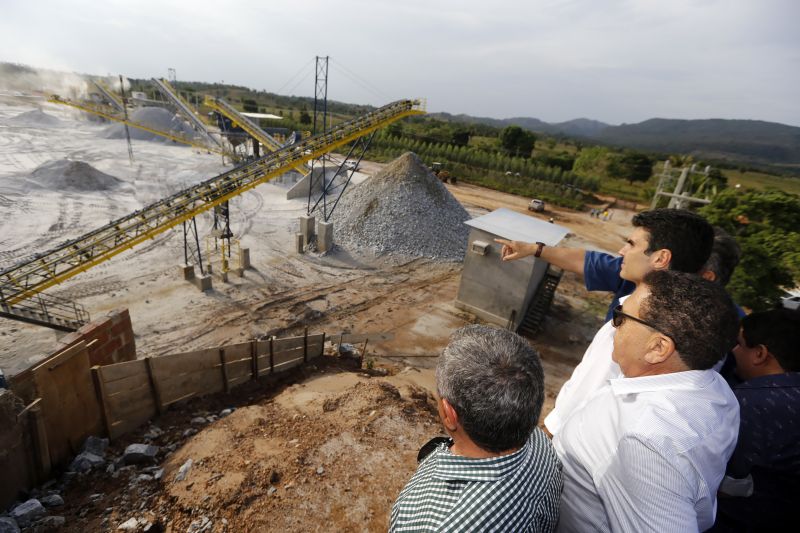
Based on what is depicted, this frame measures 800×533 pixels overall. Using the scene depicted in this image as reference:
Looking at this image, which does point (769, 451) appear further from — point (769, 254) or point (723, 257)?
point (769, 254)

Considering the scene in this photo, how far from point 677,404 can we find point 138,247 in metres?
19.7

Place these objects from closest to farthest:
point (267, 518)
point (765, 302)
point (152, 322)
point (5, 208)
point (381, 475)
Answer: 1. point (267, 518)
2. point (381, 475)
3. point (765, 302)
4. point (152, 322)
5. point (5, 208)

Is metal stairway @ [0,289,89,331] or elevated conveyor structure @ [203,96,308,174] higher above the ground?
elevated conveyor structure @ [203,96,308,174]

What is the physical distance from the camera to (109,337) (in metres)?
6.95

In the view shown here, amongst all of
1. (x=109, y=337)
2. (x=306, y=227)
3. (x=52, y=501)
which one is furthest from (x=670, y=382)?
(x=306, y=227)

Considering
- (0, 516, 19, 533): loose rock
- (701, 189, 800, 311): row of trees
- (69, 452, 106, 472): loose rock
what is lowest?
(69, 452, 106, 472): loose rock

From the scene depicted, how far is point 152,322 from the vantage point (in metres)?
11.7

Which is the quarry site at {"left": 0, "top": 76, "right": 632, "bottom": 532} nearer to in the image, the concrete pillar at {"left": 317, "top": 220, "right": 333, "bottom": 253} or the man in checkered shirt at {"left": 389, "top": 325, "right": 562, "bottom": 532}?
the concrete pillar at {"left": 317, "top": 220, "right": 333, "bottom": 253}

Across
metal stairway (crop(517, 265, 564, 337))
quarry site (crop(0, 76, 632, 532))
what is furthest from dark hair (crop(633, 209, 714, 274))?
metal stairway (crop(517, 265, 564, 337))

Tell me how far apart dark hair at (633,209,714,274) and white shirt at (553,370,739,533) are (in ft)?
4.54

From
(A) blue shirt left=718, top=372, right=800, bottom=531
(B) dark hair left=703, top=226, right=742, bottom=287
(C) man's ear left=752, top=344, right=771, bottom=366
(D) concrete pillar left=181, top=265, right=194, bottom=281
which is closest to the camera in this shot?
(A) blue shirt left=718, top=372, right=800, bottom=531

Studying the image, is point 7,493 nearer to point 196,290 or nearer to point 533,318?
point 196,290

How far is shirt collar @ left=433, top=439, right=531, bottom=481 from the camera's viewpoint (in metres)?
1.75

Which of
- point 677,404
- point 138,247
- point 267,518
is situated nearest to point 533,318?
point 267,518
